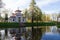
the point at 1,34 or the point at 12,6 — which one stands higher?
the point at 12,6

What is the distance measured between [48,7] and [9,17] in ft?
2.80

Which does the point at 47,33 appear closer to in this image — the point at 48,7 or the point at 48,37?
the point at 48,37

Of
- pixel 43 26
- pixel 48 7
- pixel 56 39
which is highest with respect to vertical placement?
pixel 48 7

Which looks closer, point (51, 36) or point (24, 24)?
point (51, 36)

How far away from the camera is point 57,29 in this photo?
3.70 meters

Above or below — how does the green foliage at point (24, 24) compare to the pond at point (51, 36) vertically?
above

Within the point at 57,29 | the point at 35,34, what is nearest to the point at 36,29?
the point at 35,34

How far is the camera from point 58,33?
12.0 feet

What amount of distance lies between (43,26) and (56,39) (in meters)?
0.39

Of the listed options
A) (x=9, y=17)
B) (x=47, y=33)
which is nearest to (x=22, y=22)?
(x=9, y=17)

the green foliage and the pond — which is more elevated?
the green foliage

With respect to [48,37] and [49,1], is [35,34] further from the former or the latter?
[49,1]

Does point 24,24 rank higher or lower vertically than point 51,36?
higher

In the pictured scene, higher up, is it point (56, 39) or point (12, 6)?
point (12, 6)
